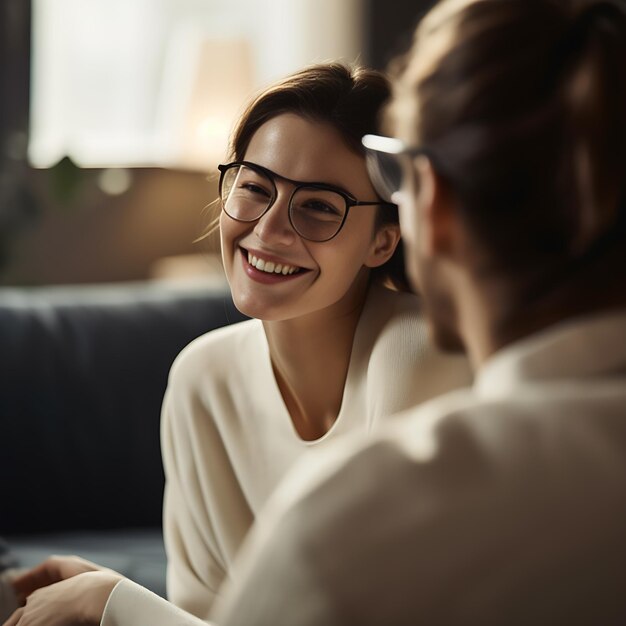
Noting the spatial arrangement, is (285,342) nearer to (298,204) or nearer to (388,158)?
(298,204)

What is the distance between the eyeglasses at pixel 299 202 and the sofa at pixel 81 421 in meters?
1.15

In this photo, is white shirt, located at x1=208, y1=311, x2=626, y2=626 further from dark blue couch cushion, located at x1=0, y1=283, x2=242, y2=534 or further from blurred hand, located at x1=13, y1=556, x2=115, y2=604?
dark blue couch cushion, located at x1=0, y1=283, x2=242, y2=534

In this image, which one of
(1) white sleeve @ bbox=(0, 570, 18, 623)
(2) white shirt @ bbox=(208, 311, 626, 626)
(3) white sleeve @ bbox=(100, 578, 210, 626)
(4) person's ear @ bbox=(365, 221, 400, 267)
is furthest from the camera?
(1) white sleeve @ bbox=(0, 570, 18, 623)

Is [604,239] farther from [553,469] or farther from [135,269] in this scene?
A: [135,269]

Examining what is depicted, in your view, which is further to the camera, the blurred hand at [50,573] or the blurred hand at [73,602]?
the blurred hand at [50,573]

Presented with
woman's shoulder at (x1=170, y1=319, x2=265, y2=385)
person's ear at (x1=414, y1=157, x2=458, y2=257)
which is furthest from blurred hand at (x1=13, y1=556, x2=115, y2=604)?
person's ear at (x1=414, y1=157, x2=458, y2=257)

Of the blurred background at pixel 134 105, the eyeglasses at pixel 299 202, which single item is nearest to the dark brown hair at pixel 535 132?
the eyeglasses at pixel 299 202

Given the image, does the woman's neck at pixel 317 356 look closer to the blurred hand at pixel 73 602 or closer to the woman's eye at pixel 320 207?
the woman's eye at pixel 320 207

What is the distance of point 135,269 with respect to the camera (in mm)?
4688

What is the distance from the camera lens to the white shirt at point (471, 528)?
70cm

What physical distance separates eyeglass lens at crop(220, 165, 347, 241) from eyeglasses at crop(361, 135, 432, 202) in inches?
10.0

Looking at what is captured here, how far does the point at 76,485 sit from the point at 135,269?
2.38m

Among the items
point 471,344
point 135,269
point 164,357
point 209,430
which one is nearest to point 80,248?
point 135,269

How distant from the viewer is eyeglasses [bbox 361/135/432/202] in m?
0.88
